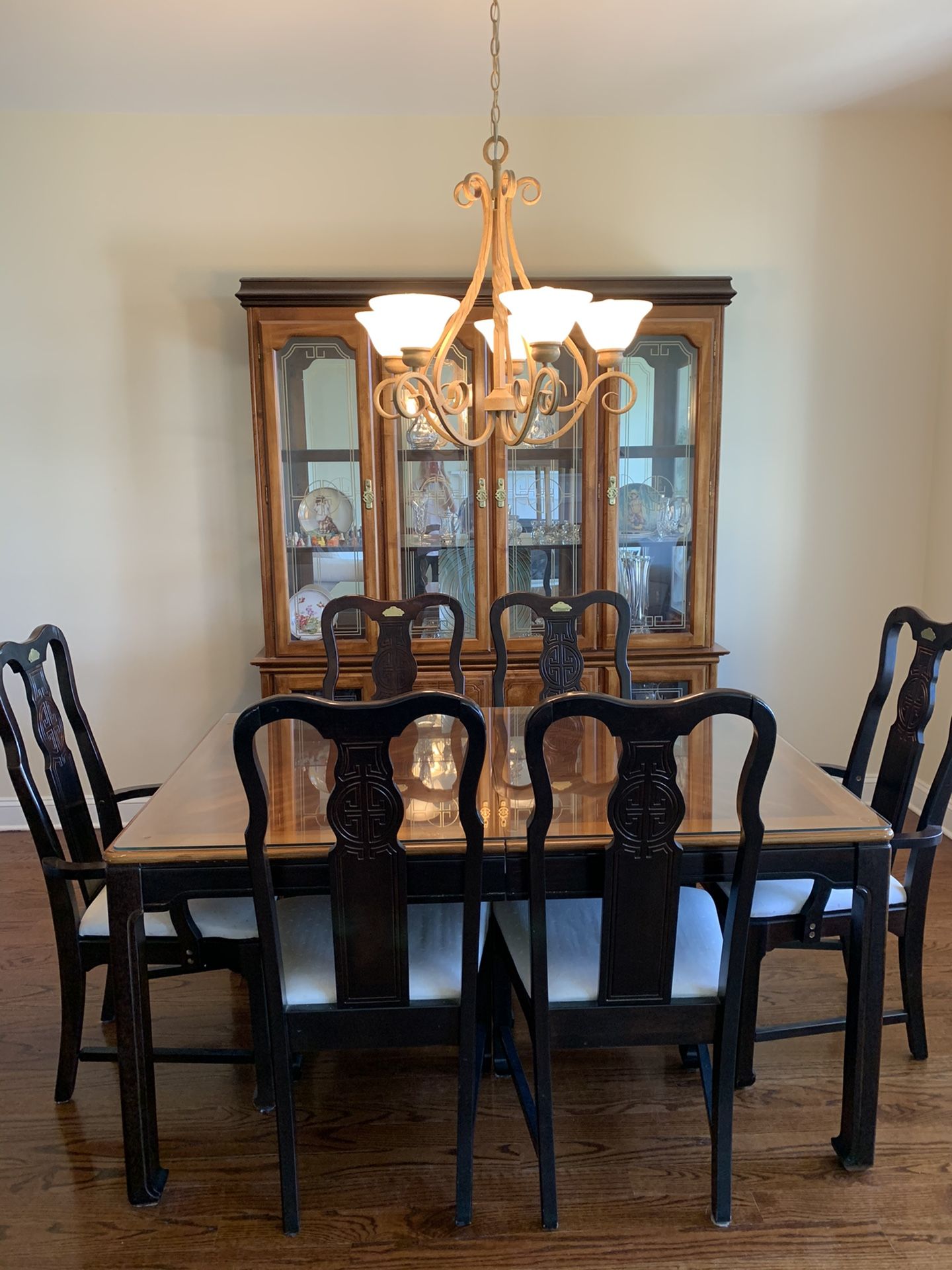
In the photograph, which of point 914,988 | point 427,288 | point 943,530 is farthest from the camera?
point 943,530

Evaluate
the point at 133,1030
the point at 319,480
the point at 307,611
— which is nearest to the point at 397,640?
the point at 307,611

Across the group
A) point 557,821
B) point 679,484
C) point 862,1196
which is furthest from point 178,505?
point 862,1196

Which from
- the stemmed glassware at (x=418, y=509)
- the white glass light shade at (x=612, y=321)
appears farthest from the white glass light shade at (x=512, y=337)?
A: the stemmed glassware at (x=418, y=509)

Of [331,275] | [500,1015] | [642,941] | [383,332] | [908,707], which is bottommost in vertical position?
[500,1015]

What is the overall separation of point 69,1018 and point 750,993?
57.7 inches

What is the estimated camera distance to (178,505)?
329cm

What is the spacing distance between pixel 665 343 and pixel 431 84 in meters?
1.19

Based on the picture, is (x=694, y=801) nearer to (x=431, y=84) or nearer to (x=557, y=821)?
(x=557, y=821)

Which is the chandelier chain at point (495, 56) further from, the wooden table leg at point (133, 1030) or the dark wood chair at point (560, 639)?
the wooden table leg at point (133, 1030)

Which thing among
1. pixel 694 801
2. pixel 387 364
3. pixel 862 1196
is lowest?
pixel 862 1196

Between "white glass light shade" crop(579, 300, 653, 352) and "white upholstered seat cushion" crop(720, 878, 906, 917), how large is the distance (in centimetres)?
122

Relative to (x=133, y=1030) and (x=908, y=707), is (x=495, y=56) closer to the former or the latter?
(x=908, y=707)

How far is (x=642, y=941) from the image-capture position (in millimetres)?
1478

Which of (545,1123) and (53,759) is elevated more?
(53,759)
